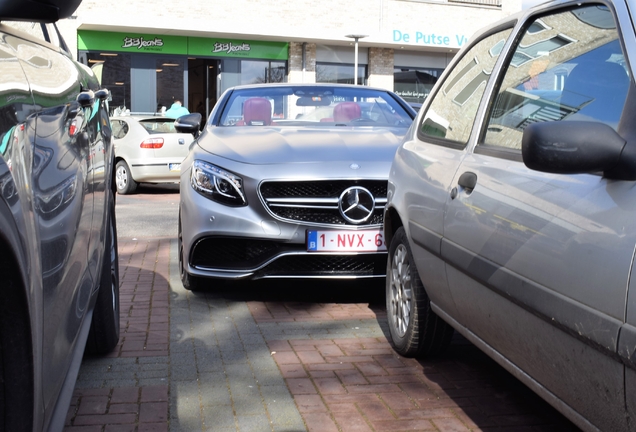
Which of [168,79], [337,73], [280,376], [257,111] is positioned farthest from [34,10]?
[337,73]

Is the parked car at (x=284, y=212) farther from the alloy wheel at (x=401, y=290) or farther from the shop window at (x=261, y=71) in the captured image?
the shop window at (x=261, y=71)

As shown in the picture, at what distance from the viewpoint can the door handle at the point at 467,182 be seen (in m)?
3.05

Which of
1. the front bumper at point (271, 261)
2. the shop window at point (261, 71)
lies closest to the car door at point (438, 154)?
the front bumper at point (271, 261)

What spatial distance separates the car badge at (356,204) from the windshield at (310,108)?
4.73ft

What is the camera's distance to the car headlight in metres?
5.10

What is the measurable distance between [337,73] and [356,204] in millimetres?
23834

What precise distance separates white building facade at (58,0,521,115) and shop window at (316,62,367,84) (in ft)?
0.12

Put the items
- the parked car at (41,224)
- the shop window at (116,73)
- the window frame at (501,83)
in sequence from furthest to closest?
the shop window at (116,73) < the window frame at (501,83) < the parked car at (41,224)

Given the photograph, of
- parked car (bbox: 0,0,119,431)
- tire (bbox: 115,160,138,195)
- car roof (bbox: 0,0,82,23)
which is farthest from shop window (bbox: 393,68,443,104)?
car roof (bbox: 0,0,82,23)

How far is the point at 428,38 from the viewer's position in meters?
28.6

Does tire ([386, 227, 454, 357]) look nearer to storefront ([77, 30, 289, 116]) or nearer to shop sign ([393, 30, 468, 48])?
storefront ([77, 30, 289, 116])

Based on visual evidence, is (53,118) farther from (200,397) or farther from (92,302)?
(200,397)

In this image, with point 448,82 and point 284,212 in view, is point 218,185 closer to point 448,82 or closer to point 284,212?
point 284,212

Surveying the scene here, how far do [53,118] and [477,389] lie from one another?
2.42 metres
